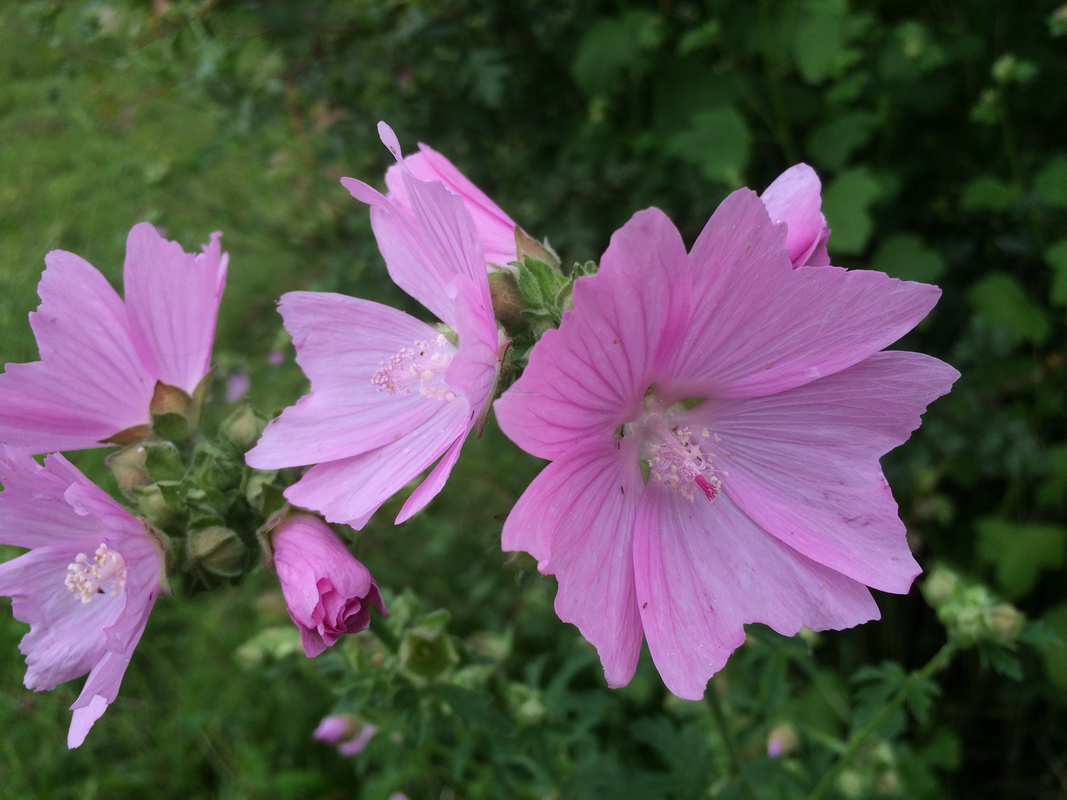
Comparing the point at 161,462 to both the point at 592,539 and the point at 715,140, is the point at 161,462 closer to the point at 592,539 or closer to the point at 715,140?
the point at 592,539

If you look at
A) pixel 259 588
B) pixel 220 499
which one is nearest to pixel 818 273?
pixel 220 499

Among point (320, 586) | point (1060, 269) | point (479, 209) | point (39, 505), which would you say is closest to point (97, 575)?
point (39, 505)

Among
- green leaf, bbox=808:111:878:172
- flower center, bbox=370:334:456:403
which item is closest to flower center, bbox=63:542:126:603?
flower center, bbox=370:334:456:403

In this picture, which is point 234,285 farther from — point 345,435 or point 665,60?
point 345,435

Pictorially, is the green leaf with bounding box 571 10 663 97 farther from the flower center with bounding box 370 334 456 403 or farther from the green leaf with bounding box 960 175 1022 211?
the flower center with bounding box 370 334 456 403

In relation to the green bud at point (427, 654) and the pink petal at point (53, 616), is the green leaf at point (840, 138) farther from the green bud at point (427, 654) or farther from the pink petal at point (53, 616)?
the pink petal at point (53, 616)

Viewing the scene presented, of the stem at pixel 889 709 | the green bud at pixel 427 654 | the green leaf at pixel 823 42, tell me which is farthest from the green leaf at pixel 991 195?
the green bud at pixel 427 654

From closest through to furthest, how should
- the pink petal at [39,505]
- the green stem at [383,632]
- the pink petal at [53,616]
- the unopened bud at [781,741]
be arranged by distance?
1. the pink petal at [39,505]
2. the pink petal at [53,616]
3. the green stem at [383,632]
4. the unopened bud at [781,741]
